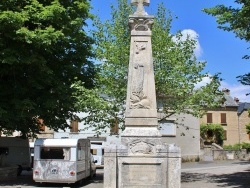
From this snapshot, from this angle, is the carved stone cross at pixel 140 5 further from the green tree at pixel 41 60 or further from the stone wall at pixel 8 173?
the stone wall at pixel 8 173

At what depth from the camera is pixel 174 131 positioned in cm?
4294

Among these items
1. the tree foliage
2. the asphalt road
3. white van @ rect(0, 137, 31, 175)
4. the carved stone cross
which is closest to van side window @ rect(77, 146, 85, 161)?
the asphalt road

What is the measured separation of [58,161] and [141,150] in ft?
32.6


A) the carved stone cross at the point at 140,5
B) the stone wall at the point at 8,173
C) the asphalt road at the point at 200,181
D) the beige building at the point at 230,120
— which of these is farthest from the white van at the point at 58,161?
the beige building at the point at 230,120

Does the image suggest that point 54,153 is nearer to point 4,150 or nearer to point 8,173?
point 8,173

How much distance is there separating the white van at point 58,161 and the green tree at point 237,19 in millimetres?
9054

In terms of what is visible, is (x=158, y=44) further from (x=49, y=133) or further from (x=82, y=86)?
(x=49, y=133)

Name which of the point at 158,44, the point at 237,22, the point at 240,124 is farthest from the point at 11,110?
the point at 240,124

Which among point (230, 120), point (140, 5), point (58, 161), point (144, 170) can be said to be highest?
point (140, 5)

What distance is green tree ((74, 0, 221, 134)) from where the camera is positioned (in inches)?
819

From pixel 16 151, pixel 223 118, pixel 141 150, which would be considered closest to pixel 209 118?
pixel 223 118

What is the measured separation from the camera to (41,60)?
62.4 feet

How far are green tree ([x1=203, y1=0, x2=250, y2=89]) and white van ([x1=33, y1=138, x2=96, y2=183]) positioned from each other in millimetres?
9054

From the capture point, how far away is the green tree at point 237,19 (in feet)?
56.1
